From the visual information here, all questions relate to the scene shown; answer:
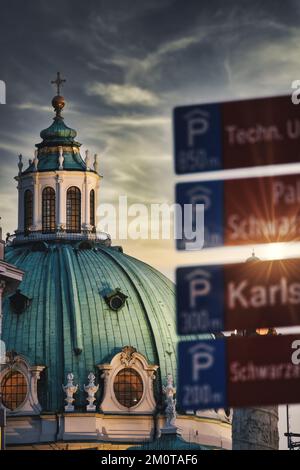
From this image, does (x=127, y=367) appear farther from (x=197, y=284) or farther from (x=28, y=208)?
(x=197, y=284)

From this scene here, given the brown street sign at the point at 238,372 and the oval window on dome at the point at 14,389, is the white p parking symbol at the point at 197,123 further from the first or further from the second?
the oval window on dome at the point at 14,389

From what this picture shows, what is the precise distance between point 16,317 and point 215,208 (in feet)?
298

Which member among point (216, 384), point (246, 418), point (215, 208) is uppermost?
point (246, 418)

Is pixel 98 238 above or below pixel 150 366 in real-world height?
above

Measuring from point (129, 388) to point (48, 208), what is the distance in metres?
14.5

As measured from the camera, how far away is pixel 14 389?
113375mm

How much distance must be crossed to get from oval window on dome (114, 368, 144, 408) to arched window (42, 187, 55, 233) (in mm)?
12220

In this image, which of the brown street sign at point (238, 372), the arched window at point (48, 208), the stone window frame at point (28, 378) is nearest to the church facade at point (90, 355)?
the stone window frame at point (28, 378)

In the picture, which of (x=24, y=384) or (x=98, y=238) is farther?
(x=98, y=238)

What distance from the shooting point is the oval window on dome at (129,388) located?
378 feet

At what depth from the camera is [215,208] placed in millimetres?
24484
